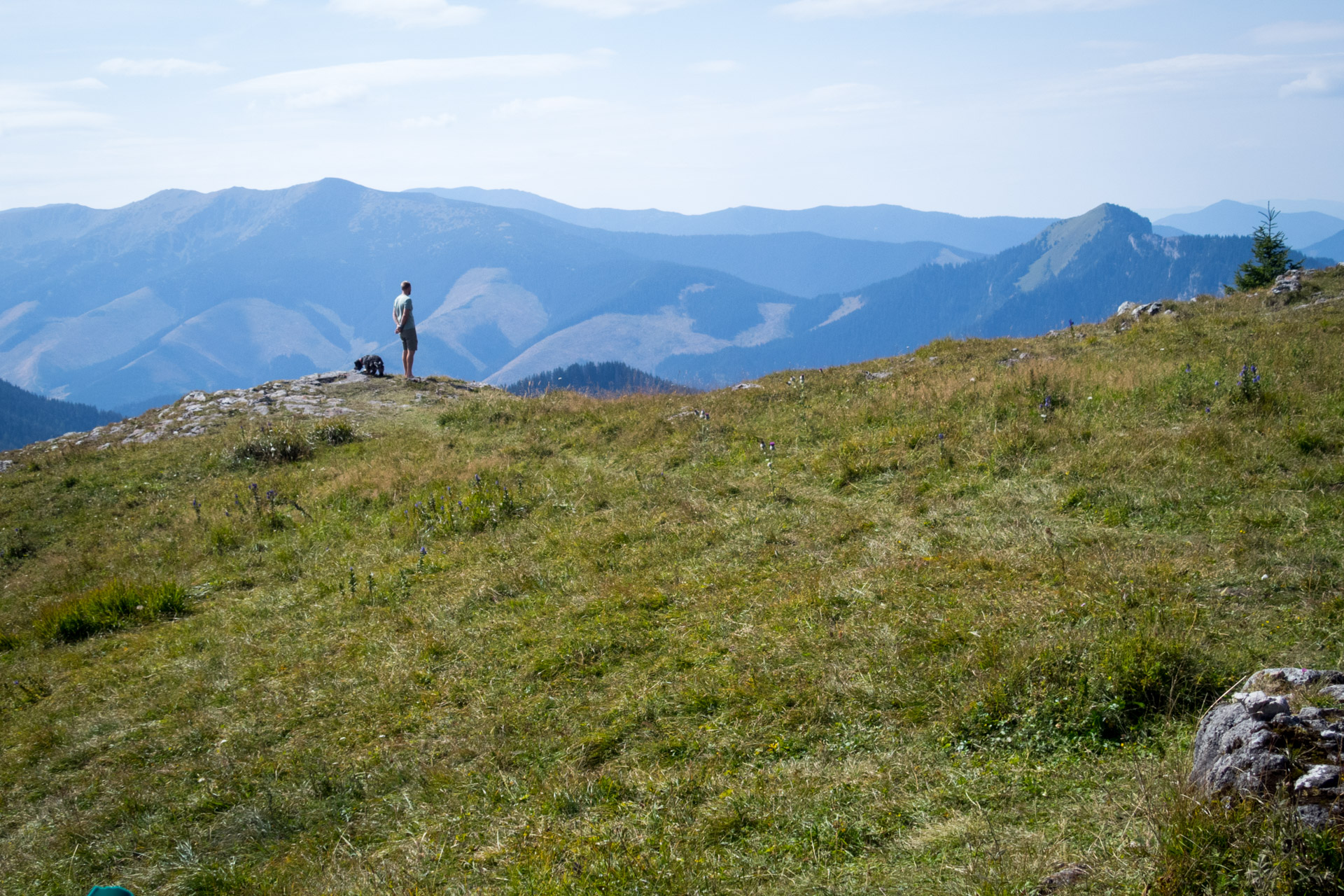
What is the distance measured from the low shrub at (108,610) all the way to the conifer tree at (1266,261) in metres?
40.9

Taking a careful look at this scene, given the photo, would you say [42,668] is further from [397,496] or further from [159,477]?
[159,477]

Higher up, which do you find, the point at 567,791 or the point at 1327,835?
the point at 1327,835

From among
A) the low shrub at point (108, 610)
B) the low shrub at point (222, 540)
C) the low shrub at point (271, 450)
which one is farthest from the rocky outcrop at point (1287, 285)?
the low shrub at point (108, 610)

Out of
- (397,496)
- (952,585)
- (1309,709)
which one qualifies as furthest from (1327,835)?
(397,496)

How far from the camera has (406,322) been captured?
23062mm

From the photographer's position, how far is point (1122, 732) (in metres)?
4.47

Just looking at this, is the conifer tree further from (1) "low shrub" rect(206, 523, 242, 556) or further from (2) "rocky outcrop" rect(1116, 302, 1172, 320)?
(1) "low shrub" rect(206, 523, 242, 556)

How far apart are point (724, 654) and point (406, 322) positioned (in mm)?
19815

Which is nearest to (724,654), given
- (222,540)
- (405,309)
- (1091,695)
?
(1091,695)

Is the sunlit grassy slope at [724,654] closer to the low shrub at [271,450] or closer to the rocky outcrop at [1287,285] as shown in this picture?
the low shrub at [271,450]

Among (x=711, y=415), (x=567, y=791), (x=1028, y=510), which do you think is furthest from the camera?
(x=711, y=415)

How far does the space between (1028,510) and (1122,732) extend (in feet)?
13.4

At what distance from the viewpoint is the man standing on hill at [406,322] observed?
22328mm

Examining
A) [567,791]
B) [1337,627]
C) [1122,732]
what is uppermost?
[1337,627]
